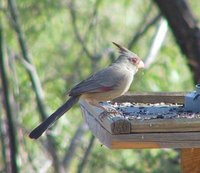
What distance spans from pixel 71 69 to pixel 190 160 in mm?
4845

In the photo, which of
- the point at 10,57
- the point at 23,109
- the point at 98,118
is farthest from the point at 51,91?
the point at 98,118

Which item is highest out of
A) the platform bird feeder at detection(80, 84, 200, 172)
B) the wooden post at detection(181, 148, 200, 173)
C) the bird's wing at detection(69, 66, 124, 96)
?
the platform bird feeder at detection(80, 84, 200, 172)

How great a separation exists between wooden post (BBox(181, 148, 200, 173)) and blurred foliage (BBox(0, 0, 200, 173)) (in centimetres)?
268

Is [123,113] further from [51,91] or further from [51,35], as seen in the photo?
[51,35]

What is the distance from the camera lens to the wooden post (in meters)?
3.87

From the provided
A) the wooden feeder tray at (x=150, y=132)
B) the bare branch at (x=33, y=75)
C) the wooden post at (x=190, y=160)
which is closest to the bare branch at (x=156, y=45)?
the bare branch at (x=33, y=75)

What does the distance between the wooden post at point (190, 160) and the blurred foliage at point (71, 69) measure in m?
2.68

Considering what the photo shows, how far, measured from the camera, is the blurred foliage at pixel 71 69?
733cm

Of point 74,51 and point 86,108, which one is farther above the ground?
point 86,108

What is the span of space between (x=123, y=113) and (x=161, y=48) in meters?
4.04

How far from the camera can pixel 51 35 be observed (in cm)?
822

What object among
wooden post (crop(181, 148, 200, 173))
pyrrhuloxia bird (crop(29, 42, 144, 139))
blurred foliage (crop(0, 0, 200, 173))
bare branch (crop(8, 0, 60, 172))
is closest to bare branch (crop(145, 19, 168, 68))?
blurred foliage (crop(0, 0, 200, 173))

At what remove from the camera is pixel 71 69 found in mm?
8633

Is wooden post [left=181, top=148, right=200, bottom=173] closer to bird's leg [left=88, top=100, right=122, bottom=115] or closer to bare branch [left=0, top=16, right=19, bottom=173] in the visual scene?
bird's leg [left=88, top=100, right=122, bottom=115]
